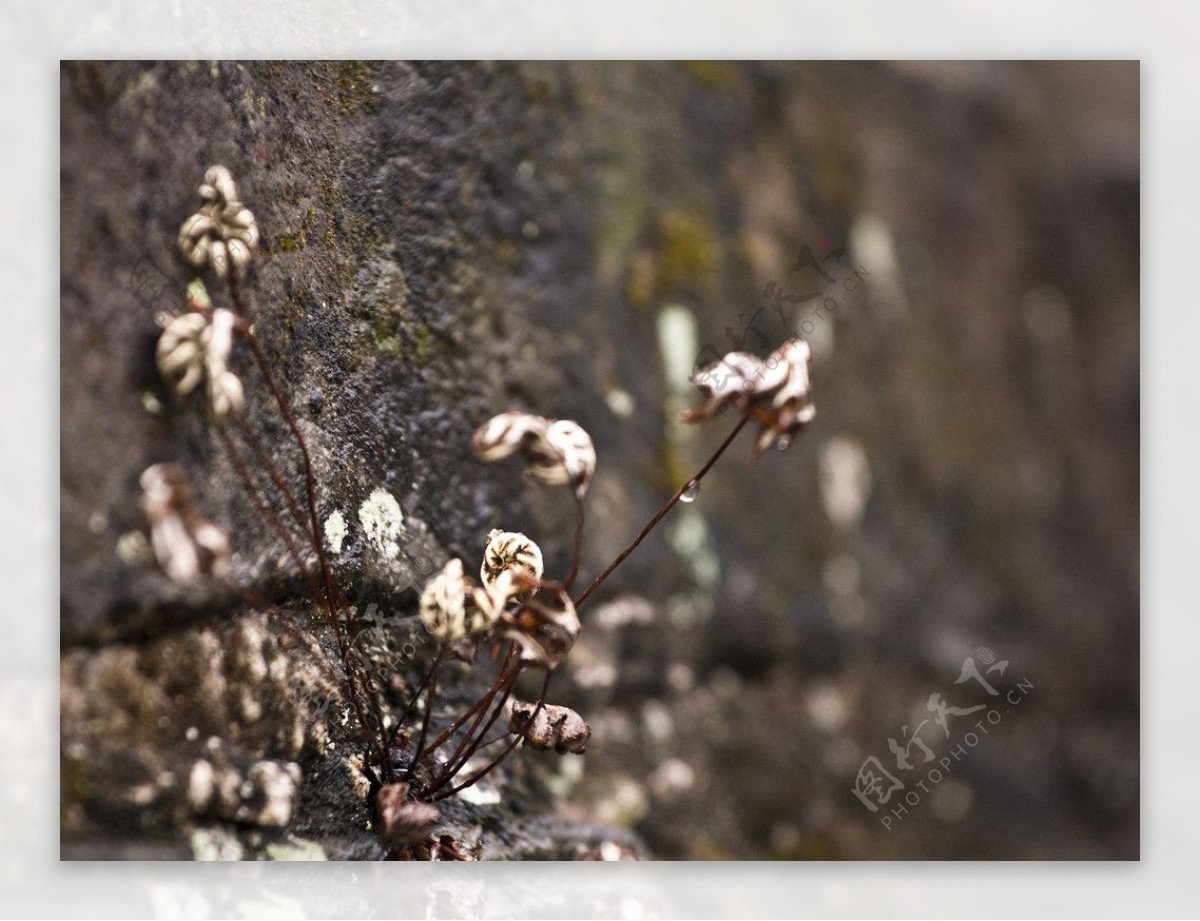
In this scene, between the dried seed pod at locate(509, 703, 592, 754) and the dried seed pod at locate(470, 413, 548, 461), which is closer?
the dried seed pod at locate(470, 413, 548, 461)

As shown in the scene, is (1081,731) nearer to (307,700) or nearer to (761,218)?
(761,218)

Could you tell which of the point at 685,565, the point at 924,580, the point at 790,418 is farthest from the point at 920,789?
the point at 790,418

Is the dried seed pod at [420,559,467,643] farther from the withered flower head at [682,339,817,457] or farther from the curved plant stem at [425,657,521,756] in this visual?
the withered flower head at [682,339,817,457]

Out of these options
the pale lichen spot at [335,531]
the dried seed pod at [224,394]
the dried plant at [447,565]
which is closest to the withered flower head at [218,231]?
the dried plant at [447,565]

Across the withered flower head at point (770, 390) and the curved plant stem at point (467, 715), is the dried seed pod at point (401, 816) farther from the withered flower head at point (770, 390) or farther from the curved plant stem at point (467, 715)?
the withered flower head at point (770, 390)

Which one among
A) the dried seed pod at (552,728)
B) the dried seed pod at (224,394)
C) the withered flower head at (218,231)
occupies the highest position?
the withered flower head at (218,231)

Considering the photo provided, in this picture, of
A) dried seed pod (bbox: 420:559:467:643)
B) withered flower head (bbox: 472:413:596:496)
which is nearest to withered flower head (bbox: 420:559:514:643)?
dried seed pod (bbox: 420:559:467:643)
